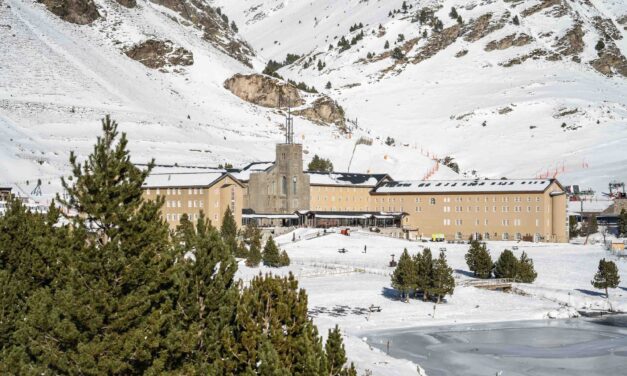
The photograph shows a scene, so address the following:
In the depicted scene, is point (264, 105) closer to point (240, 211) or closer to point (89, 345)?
point (240, 211)

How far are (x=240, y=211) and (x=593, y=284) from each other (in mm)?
45870

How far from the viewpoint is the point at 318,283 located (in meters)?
63.2

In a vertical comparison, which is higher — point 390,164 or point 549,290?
point 390,164

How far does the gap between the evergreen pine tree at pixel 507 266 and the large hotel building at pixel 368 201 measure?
3211cm

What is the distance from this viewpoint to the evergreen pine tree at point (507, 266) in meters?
67.6

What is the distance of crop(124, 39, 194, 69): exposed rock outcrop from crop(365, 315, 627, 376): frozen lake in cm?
15058

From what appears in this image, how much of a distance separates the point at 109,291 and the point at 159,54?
178m

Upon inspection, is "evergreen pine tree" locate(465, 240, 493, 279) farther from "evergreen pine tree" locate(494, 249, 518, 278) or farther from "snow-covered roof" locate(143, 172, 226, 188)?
"snow-covered roof" locate(143, 172, 226, 188)

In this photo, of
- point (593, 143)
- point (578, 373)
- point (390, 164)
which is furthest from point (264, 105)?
point (578, 373)

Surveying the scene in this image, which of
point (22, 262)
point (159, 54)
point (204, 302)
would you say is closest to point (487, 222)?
point (22, 262)

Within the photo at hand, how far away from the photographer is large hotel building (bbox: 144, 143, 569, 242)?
97.9 m

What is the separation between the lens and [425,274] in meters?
59.5

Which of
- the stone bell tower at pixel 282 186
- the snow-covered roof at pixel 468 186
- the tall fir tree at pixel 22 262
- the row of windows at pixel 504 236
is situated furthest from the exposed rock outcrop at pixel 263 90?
the tall fir tree at pixel 22 262

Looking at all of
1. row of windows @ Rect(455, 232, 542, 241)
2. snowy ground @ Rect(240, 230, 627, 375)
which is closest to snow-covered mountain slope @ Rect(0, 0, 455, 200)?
snowy ground @ Rect(240, 230, 627, 375)
